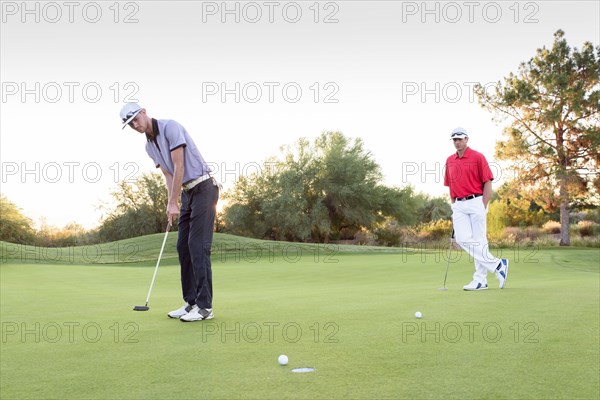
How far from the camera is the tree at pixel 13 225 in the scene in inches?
1455

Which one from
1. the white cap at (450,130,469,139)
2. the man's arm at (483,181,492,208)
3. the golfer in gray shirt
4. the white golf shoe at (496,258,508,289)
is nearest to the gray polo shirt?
the golfer in gray shirt

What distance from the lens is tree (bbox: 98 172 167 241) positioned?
45388 millimetres

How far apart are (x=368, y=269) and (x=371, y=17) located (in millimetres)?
10294

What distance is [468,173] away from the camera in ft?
28.3

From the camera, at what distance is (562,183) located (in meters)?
32.5

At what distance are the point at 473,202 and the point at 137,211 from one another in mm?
40095

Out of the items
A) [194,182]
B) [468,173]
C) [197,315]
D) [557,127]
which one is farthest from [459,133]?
[557,127]

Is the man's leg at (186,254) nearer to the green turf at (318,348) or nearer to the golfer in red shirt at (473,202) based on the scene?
the green turf at (318,348)

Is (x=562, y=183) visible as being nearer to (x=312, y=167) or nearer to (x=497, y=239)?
(x=497, y=239)

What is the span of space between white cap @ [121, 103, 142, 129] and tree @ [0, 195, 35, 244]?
35.4 m

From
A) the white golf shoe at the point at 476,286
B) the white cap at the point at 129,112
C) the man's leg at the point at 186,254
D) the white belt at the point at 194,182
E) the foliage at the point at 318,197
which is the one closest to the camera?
the white cap at the point at 129,112

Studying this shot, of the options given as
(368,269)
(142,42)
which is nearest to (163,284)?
(368,269)

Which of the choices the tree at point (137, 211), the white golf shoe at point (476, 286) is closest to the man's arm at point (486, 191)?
the white golf shoe at point (476, 286)

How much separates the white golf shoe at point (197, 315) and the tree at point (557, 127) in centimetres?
3057
